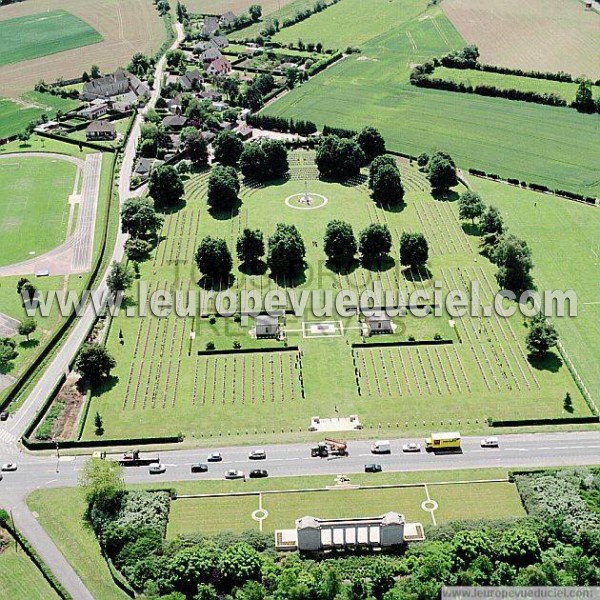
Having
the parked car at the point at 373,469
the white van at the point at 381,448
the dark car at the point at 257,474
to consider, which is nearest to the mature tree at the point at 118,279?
the dark car at the point at 257,474

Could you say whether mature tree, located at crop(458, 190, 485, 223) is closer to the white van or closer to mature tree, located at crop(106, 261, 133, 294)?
the white van

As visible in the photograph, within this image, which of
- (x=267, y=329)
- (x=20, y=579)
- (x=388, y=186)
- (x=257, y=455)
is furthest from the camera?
(x=388, y=186)

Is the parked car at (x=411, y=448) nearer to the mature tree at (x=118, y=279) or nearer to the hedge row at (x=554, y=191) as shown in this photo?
the mature tree at (x=118, y=279)

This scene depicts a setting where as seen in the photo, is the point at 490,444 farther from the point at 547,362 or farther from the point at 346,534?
the point at 346,534

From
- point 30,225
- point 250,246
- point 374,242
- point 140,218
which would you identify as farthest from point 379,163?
point 30,225

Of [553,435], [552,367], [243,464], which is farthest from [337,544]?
[552,367]

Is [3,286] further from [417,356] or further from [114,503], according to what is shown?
[417,356]
